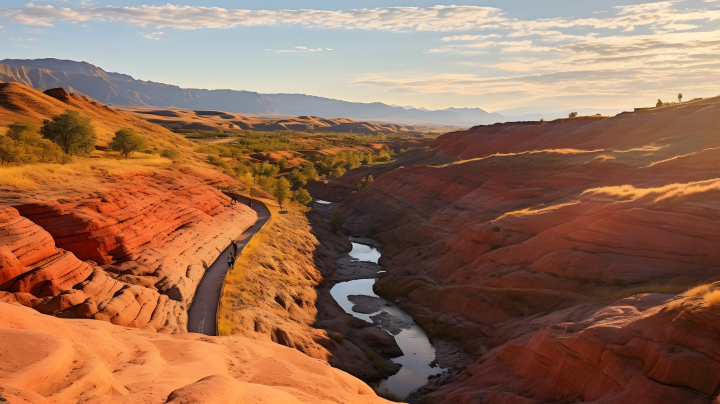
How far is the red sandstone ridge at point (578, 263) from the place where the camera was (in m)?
19.6

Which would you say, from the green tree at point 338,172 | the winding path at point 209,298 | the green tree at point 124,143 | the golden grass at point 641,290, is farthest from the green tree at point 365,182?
the golden grass at point 641,290

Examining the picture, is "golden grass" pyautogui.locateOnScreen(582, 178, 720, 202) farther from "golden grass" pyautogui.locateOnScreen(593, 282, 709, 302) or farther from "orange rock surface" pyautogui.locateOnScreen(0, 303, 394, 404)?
"orange rock surface" pyautogui.locateOnScreen(0, 303, 394, 404)

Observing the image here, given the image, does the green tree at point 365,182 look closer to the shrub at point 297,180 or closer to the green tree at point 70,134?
the shrub at point 297,180

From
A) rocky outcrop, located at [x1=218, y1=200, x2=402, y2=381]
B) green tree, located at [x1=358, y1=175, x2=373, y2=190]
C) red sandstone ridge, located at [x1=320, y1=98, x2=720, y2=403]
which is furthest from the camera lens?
green tree, located at [x1=358, y1=175, x2=373, y2=190]

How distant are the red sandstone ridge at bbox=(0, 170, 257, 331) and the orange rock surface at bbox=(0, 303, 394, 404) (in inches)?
171

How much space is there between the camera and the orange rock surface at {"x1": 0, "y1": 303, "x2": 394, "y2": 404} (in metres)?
11.7

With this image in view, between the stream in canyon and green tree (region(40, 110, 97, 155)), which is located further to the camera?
green tree (region(40, 110, 97, 155))

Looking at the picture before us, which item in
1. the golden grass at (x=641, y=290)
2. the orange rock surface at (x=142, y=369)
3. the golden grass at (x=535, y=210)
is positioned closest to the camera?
the orange rock surface at (x=142, y=369)

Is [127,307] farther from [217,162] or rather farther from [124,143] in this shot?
[217,162]

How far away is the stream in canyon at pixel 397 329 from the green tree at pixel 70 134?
32608mm

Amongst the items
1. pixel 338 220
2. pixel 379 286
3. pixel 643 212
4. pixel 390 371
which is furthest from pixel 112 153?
pixel 643 212

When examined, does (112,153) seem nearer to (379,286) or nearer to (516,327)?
(379,286)

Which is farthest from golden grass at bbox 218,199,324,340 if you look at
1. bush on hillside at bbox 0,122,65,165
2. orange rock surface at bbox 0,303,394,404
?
bush on hillside at bbox 0,122,65,165

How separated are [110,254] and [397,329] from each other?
68.5 ft
